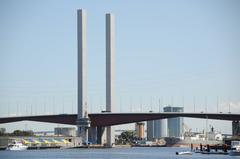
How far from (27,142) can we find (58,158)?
68973 millimetres

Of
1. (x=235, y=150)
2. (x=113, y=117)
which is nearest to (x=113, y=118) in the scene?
(x=113, y=117)

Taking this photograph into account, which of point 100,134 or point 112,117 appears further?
point 100,134

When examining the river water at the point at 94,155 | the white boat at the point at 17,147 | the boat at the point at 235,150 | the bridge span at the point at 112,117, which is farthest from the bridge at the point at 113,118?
the boat at the point at 235,150

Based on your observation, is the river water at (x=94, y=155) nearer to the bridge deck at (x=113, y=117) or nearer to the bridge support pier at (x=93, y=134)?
the bridge deck at (x=113, y=117)

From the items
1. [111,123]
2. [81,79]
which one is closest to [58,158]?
[81,79]

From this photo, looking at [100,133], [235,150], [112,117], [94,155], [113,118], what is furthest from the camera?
[100,133]

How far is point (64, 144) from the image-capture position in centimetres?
16062

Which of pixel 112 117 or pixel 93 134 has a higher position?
pixel 112 117

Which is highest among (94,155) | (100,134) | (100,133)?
(100,133)

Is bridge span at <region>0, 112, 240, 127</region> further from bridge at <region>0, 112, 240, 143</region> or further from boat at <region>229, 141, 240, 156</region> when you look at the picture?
boat at <region>229, 141, 240, 156</region>

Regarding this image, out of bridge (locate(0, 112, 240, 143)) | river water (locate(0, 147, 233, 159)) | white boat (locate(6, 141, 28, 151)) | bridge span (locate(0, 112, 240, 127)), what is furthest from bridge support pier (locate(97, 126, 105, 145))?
river water (locate(0, 147, 233, 159))

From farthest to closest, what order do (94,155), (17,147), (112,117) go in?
1. (112,117)
2. (17,147)
3. (94,155)

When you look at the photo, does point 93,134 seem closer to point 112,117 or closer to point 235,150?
point 112,117

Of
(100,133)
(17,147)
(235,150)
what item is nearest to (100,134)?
(100,133)
